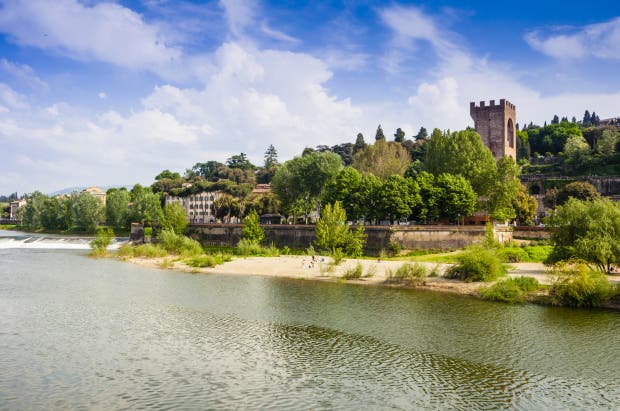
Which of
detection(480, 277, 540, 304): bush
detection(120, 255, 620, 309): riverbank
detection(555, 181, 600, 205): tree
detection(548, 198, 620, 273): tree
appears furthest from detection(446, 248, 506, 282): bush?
detection(555, 181, 600, 205): tree

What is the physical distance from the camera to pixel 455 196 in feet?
206

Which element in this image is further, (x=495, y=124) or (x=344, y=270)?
(x=495, y=124)

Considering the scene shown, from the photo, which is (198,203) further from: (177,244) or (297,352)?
(297,352)

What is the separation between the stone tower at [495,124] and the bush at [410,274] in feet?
173

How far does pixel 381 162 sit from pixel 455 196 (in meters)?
24.6

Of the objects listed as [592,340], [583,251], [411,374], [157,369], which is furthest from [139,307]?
[583,251]

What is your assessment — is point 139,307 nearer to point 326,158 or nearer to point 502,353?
point 502,353

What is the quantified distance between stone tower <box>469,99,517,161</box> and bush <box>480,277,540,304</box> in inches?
2162

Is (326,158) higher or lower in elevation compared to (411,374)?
higher

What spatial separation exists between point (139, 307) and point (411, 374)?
20.1 meters

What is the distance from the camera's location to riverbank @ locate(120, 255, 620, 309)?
4147cm

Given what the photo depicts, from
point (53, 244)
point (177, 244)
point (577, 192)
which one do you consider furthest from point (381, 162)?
point (53, 244)

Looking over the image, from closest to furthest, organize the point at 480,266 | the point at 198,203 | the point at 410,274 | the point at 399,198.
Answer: the point at 480,266 → the point at 410,274 → the point at 399,198 → the point at 198,203

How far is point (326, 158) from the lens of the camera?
79.5 m
